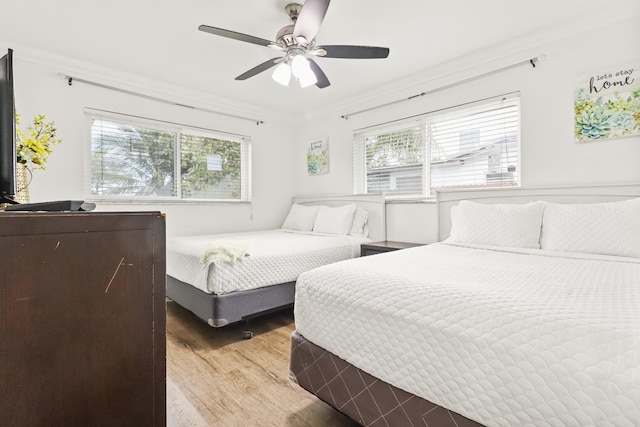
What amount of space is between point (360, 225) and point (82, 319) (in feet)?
10.1

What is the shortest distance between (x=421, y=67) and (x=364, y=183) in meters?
1.41

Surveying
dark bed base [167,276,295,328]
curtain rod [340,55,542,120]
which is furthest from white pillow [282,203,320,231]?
dark bed base [167,276,295,328]

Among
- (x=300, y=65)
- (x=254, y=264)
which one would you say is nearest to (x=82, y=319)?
(x=254, y=264)

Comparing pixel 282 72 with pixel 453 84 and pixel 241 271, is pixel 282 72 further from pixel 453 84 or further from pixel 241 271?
pixel 453 84

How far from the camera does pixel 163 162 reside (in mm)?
3477

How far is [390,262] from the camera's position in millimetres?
1622

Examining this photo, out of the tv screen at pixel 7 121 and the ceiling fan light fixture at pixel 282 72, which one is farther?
the ceiling fan light fixture at pixel 282 72

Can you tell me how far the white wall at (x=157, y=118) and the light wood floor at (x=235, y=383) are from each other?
154 cm

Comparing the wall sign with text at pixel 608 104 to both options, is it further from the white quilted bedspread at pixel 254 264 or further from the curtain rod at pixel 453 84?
the white quilted bedspread at pixel 254 264

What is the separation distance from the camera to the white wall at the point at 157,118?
2.71 meters

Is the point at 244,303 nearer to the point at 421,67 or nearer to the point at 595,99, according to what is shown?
the point at 421,67

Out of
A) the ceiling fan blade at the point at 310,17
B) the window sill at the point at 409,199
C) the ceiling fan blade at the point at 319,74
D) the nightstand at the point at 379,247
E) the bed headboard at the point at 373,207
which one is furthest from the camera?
the bed headboard at the point at 373,207

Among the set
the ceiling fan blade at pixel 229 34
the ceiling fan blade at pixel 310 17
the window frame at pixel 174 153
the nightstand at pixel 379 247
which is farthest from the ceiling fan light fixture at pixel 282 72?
the window frame at pixel 174 153

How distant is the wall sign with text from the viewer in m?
2.12
